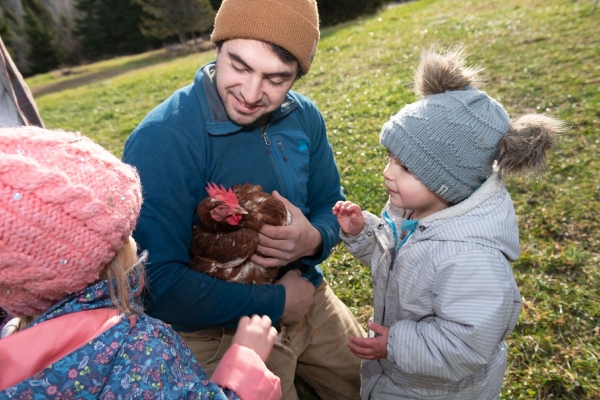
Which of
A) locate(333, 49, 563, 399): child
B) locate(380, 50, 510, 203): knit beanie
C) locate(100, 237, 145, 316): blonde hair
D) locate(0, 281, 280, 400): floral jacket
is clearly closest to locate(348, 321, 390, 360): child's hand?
locate(333, 49, 563, 399): child

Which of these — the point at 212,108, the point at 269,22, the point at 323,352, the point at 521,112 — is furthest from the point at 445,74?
the point at 521,112

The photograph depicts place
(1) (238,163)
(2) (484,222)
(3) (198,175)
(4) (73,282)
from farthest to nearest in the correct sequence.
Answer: (1) (238,163) → (3) (198,175) → (2) (484,222) → (4) (73,282)

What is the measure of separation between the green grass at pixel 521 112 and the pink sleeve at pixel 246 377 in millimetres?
1579

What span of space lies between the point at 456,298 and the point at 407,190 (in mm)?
501

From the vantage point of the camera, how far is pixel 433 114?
1.76 m

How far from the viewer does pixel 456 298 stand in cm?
167

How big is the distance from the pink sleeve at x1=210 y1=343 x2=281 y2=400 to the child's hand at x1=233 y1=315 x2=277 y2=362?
7 centimetres

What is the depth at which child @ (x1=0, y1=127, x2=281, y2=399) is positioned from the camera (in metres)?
1.10

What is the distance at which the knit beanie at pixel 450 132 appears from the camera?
1.72 meters

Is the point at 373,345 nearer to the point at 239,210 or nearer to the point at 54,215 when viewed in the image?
the point at 239,210

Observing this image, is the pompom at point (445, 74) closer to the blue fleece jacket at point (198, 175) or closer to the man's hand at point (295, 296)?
the blue fleece jacket at point (198, 175)

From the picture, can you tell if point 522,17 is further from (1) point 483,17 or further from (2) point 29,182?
(2) point 29,182

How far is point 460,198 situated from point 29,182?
161 cm

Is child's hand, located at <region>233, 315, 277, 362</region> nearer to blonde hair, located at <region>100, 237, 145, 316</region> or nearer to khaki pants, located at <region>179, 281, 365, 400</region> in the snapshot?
blonde hair, located at <region>100, 237, 145, 316</region>
